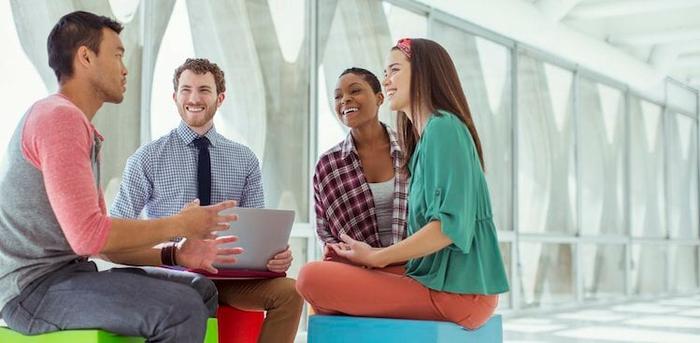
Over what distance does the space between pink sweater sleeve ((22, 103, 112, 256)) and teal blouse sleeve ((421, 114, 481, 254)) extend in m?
0.88

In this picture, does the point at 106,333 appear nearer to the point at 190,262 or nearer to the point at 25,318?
the point at 25,318

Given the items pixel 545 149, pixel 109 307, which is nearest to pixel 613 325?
pixel 545 149

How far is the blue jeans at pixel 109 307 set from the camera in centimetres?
189

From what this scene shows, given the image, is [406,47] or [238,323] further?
[238,323]

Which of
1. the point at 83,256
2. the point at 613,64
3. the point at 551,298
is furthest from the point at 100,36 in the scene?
the point at 613,64

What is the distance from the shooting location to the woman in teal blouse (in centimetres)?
223

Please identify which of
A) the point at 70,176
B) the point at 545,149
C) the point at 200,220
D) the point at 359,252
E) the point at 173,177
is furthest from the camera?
the point at 545,149

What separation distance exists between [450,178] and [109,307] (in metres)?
0.96

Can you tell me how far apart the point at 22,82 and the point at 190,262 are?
7.64ft

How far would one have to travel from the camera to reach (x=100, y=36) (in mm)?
2100

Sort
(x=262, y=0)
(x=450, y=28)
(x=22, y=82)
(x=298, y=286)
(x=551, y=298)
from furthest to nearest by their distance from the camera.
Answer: (x=551, y=298) → (x=450, y=28) → (x=262, y=0) → (x=22, y=82) → (x=298, y=286)

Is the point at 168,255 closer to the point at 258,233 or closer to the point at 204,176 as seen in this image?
the point at 258,233

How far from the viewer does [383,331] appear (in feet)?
7.41

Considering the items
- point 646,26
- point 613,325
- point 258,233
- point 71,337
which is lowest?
point 613,325
